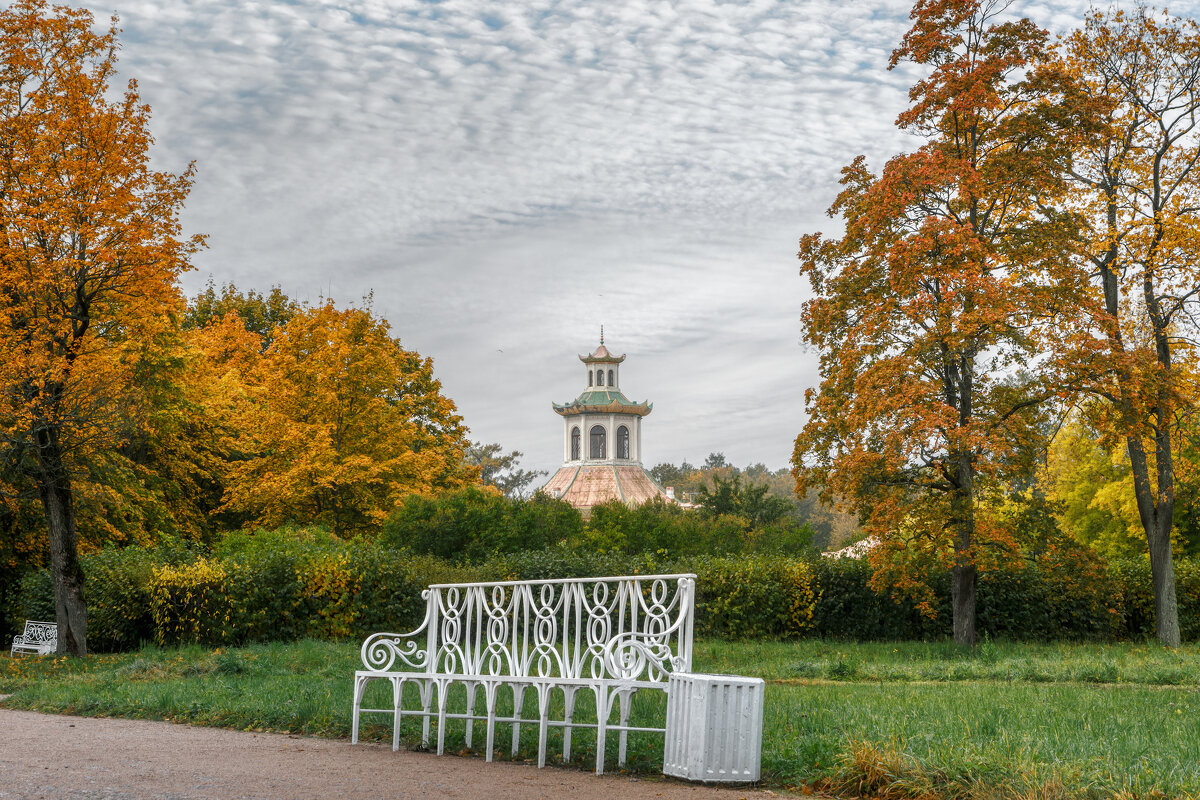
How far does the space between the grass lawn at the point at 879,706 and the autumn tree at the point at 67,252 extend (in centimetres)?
336

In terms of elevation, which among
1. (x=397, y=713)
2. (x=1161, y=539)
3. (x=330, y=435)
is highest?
(x=330, y=435)

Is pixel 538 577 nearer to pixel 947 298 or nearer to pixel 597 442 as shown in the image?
pixel 947 298

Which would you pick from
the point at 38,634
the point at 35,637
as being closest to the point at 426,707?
the point at 38,634

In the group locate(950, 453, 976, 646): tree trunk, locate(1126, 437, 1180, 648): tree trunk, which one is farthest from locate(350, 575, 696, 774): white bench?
locate(1126, 437, 1180, 648): tree trunk

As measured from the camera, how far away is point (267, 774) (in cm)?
598

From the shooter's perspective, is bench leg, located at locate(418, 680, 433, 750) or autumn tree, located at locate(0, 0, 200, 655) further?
autumn tree, located at locate(0, 0, 200, 655)

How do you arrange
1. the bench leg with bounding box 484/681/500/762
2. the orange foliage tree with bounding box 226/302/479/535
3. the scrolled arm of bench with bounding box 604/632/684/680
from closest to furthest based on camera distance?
the scrolled arm of bench with bounding box 604/632/684/680 < the bench leg with bounding box 484/681/500/762 < the orange foliage tree with bounding box 226/302/479/535

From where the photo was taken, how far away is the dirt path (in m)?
5.37

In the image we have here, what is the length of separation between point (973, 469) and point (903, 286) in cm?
321

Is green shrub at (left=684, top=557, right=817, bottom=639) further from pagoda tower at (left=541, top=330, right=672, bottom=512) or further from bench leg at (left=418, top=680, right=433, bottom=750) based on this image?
pagoda tower at (left=541, top=330, right=672, bottom=512)

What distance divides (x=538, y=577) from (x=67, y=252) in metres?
9.64

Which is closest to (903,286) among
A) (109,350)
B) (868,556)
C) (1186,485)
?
(868,556)

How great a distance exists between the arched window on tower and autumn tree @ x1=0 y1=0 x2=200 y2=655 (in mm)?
43247

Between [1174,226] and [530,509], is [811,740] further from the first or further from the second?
[530,509]
